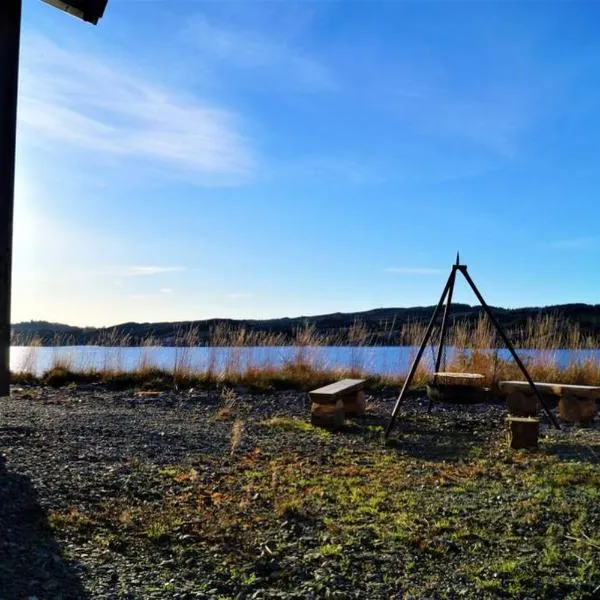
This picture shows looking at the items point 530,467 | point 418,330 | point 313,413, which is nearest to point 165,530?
point 530,467

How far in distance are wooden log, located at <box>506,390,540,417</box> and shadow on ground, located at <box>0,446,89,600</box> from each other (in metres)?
5.27

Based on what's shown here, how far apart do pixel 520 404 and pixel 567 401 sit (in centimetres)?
56

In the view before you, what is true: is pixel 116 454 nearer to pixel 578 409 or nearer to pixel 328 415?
pixel 328 415

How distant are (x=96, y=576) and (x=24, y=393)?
23.1ft

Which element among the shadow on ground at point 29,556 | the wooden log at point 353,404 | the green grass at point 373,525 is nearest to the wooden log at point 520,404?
the wooden log at point 353,404

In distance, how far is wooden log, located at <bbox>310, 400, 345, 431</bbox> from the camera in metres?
6.20

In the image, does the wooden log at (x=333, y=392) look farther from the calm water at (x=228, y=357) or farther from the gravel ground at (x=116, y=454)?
the calm water at (x=228, y=357)

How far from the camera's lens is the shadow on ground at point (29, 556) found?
2.26 metres

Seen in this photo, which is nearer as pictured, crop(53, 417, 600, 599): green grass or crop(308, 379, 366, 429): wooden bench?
crop(53, 417, 600, 599): green grass

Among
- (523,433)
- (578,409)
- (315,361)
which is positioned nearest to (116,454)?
(523,433)

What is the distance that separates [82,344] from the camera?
472 inches

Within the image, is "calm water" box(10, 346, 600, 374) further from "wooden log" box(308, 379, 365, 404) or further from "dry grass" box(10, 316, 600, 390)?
"wooden log" box(308, 379, 365, 404)

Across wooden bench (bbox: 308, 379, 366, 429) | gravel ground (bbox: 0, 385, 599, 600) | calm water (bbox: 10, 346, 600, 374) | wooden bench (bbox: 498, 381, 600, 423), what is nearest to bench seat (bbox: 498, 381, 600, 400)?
wooden bench (bbox: 498, 381, 600, 423)

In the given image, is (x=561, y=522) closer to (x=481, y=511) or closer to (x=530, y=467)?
(x=481, y=511)
